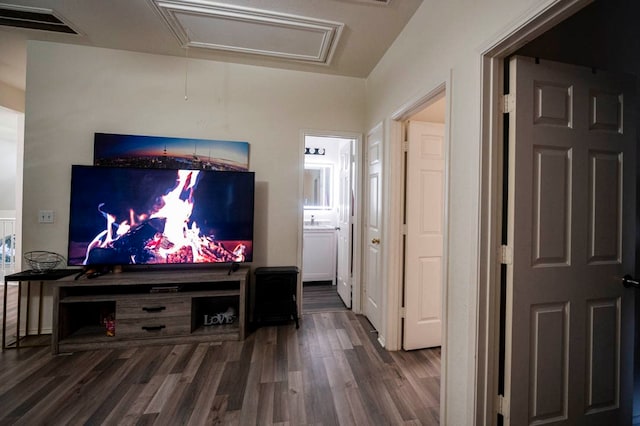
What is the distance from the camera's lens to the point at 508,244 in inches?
49.9

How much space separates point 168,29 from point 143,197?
1547mm

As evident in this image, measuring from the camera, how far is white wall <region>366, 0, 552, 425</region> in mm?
1299

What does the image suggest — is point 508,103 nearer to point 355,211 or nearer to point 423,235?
point 423,235

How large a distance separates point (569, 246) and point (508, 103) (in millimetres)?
792

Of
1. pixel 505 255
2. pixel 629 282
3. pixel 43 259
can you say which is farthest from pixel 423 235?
pixel 43 259

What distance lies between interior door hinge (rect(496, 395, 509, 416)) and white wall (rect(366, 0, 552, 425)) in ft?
0.42

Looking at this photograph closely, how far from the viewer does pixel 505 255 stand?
1277mm

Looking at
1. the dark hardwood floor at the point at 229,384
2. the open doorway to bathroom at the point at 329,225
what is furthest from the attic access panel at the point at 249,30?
the dark hardwood floor at the point at 229,384

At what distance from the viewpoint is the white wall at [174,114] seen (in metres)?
2.55

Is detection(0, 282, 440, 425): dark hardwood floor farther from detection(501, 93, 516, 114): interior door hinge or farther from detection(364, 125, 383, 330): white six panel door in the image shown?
detection(501, 93, 516, 114): interior door hinge

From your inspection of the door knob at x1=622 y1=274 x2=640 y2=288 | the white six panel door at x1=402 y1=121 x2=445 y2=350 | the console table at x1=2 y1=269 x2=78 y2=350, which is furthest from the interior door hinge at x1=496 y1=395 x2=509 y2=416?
the console table at x1=2 y1=269 x2=78 y2=350

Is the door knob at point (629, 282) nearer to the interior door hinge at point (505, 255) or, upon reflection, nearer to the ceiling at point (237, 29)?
the interior door hinge at point (505, 255)

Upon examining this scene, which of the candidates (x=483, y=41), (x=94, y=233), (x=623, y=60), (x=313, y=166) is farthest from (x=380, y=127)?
(x=94, y=233)

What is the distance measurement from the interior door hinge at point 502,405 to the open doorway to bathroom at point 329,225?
6.19 ft
